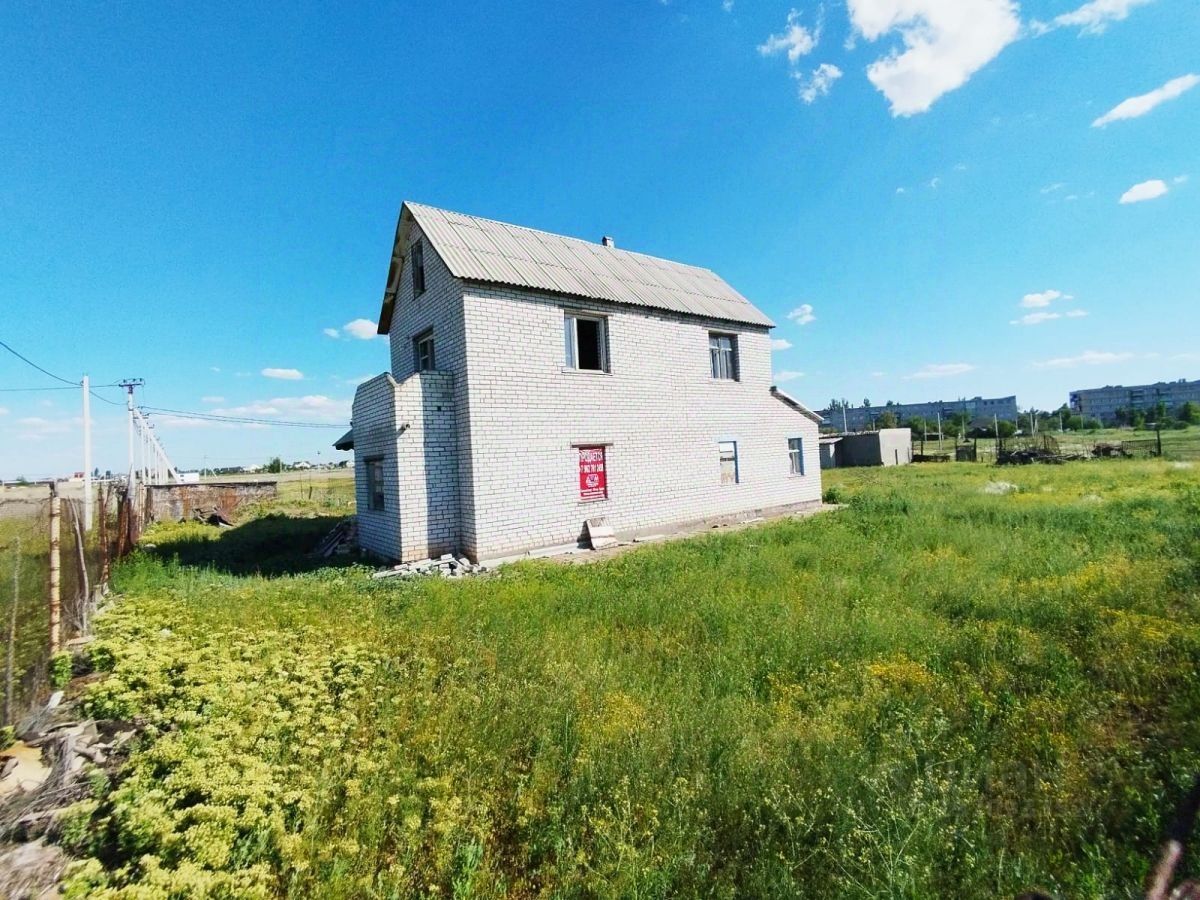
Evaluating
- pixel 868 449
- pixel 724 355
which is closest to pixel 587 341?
pixel 724 355

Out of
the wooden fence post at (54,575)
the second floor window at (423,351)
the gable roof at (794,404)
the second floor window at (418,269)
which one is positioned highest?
the second floor window at (418,269)

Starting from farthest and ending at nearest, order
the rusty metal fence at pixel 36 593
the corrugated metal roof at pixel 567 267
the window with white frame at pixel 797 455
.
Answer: the window with white frame at pixel 797 455, the corrugated metal roof at pixel 567 267, the rusty metal fence at pixel 36 593

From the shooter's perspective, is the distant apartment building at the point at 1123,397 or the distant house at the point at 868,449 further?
the distant apartment building at the point at 1123,397

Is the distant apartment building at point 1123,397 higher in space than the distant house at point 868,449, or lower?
higher

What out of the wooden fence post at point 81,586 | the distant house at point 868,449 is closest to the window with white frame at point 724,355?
the wooden fence post at point 81,586

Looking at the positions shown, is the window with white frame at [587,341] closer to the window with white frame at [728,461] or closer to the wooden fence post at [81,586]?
the window with white frame at [728,461]

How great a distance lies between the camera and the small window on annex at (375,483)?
466 inches

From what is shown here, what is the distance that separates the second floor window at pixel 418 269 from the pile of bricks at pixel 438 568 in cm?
634

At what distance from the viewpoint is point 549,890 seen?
2.87 meters

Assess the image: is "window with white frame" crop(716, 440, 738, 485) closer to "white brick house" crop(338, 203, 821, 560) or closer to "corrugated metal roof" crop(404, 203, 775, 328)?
"white brick house" crop(338, 203, 821, 560)

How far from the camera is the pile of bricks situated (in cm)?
948

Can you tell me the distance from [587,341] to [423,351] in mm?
3987

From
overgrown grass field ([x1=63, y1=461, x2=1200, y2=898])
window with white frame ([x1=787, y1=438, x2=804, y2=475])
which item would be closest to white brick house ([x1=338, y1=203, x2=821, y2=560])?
window with white frame ([x1=787, y1=438, x2=804, y2=475])

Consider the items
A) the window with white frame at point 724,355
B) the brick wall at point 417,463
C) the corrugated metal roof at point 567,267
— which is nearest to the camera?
the brick wall at point 417,463
